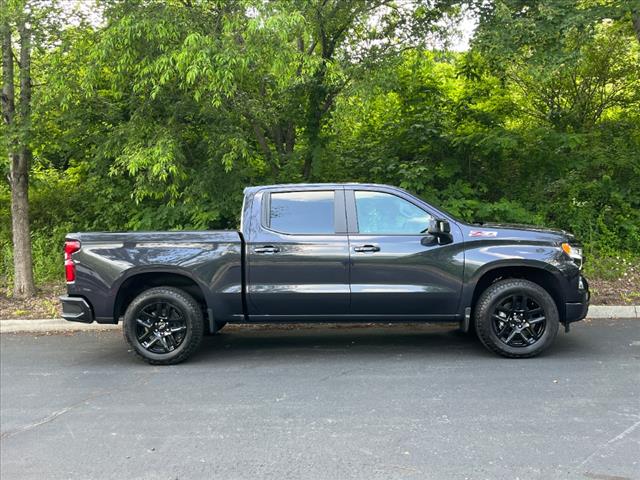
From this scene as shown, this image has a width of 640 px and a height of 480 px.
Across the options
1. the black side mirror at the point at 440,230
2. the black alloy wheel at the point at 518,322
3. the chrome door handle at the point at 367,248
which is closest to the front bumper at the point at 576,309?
the black alloy wheel at the point at 518,322

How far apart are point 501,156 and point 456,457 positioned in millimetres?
8567

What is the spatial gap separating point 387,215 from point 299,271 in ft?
3.59

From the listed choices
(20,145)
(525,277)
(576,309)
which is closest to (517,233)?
(525,277)

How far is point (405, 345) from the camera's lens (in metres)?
6.21

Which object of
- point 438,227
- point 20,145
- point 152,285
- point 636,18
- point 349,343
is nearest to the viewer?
point 438,227

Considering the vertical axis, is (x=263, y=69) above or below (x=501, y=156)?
above

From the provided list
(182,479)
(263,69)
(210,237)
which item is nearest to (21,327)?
(210,237)

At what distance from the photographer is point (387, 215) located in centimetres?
572

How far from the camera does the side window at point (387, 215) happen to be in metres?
5.66

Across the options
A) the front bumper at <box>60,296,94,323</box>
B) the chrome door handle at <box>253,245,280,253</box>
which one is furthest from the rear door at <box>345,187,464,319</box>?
the front bumper at <box>60,296,94,323</box>

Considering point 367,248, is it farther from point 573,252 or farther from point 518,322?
point 573,252

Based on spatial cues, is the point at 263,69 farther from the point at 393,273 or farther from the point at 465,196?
the point at 465,196

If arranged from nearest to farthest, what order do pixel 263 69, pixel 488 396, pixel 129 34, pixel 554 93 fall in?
pixel 488 396, pixel 129 34, pixel 263 69, pixel 554 93

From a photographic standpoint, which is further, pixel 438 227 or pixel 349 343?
pixel 349 343
